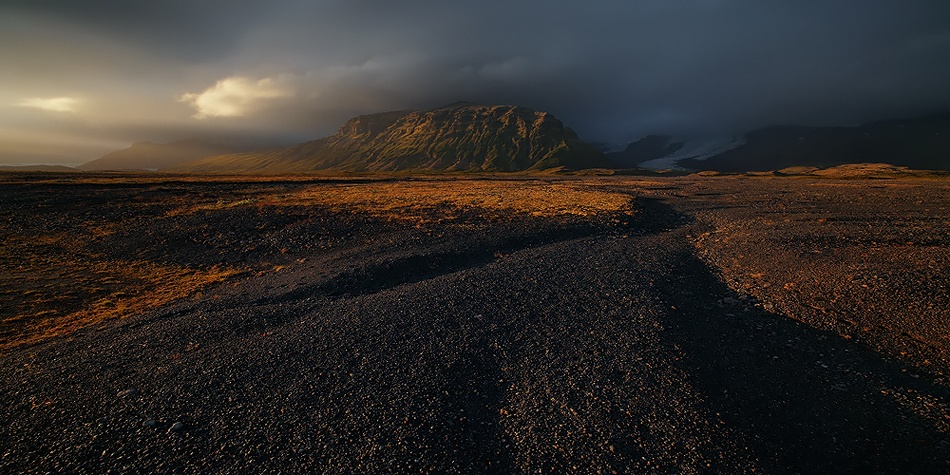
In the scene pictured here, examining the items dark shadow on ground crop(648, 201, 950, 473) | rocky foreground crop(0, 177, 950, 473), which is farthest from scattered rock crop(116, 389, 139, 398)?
dark shadow on ground crop(648, 201, 950, 473)

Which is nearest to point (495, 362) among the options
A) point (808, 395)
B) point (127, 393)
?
point (808, 395)

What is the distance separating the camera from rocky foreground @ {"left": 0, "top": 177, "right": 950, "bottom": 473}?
24.3ft

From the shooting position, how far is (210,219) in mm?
32406

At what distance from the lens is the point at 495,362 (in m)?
10.5

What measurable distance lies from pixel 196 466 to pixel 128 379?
4.67m

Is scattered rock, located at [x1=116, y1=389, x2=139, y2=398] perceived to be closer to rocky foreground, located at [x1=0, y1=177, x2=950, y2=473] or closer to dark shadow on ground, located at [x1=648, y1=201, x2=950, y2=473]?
rocky foreground, located at [x1=0, y1=177, x2=950, y2=473]

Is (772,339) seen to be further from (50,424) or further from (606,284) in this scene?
(50,424)

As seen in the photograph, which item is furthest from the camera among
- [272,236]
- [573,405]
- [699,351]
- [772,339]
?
[272,236]

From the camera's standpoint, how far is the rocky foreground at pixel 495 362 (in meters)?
7.42

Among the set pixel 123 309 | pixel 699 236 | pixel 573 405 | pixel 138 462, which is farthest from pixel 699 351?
pixel 123 309

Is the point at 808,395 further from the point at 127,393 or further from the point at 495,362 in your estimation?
the point at 127,393

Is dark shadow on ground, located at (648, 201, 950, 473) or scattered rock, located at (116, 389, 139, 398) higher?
scattered rock, located at (116, 389, 139, 398)

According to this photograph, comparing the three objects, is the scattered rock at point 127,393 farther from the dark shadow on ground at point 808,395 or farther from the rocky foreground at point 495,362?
the dark shadow on ground at point 808,395

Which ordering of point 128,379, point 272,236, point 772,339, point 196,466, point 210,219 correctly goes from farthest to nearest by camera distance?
point 210,219, point 272,236, point 772,339, point 128,379, point 196,466
